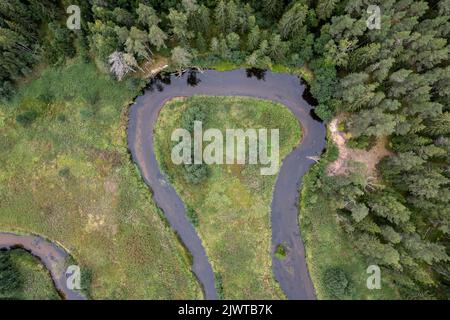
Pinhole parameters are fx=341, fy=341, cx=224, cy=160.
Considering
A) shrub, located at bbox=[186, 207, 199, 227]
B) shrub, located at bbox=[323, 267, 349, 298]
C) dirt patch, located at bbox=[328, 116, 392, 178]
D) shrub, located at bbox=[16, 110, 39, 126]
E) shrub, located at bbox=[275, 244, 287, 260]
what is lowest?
shrub, located at bbox=[323, 267, 349, 298]

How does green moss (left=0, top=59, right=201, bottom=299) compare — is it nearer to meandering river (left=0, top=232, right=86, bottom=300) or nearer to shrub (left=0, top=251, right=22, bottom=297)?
meandering river (left=0, top=232, right=86, bottom=300)

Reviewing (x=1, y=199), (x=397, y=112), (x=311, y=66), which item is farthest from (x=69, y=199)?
(x=397, y=112)

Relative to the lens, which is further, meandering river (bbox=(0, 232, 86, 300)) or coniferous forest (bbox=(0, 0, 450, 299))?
meandering river (bbox=(0, 232, 86, 300))

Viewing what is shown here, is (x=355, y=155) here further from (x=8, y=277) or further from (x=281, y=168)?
(x=8, y=277)

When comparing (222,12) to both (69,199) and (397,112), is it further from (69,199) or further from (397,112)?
(69,199)

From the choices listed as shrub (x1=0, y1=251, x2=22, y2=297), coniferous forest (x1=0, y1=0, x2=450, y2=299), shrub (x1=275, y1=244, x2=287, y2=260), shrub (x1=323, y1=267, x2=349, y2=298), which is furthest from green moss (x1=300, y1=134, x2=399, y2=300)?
shrub (x1=0, y1=251, x2=22, y2=297)

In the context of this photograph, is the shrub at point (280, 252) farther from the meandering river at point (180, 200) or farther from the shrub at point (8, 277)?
the shrub at point (8, 277)

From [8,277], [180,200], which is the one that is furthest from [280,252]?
[8,277]
